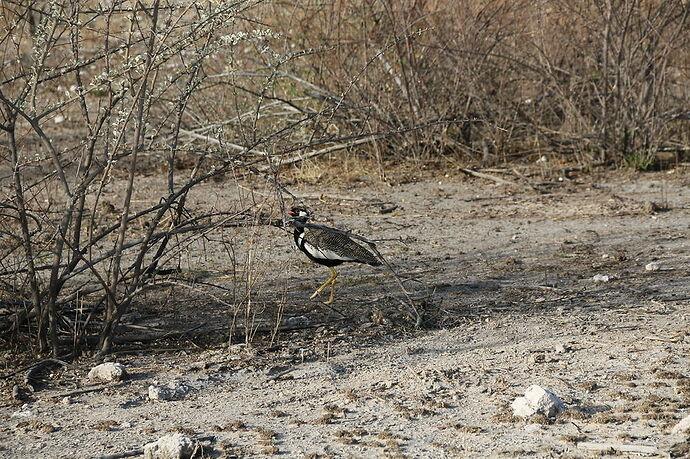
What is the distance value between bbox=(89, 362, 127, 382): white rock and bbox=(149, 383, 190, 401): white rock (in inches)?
7.8

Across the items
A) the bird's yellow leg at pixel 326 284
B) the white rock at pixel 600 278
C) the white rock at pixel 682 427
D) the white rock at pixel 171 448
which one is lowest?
the white rock at pixel 600 278

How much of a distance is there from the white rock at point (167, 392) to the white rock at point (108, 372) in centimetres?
20

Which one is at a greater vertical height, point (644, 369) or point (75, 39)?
point (75, 39)

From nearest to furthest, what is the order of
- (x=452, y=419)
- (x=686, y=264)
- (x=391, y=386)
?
(x=452, y=419), (x=391, y=386), (x=686, y=264)

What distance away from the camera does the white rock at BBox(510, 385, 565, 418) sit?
4121 millimetres

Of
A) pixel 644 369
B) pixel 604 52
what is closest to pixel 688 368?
pixel 644 369

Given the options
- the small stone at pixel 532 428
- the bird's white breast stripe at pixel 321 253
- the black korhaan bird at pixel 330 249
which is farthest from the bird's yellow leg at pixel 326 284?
the small stone at pixel 532 428

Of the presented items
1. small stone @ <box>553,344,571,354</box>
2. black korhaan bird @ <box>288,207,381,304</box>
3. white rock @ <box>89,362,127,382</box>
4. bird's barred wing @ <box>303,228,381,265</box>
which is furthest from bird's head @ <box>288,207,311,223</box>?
small stone @ <box>553,344,571,354</box>

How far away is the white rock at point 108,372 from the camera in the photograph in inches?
186

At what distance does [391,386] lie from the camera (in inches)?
182

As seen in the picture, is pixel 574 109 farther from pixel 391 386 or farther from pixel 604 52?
pixel 391 386

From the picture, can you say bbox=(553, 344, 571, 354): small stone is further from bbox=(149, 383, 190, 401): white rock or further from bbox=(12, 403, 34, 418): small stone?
bbox=(12, 403, 34, 418): small stone

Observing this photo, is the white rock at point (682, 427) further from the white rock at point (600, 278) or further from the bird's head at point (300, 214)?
the bird's head at point (300, 214)

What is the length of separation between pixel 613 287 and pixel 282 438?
118 inches
